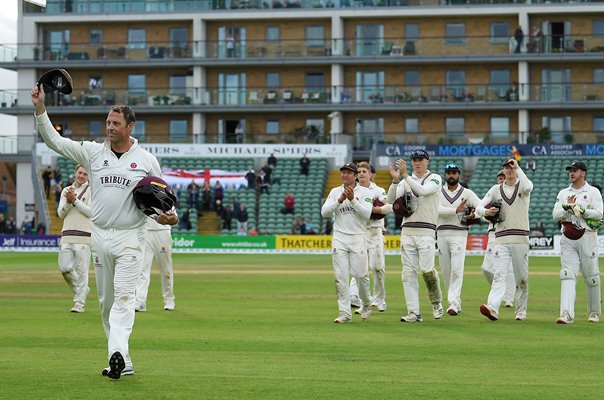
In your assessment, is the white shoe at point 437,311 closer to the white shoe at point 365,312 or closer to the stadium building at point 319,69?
the white shoe at point 365,312

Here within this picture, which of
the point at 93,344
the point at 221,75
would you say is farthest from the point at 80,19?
the point at 93,344

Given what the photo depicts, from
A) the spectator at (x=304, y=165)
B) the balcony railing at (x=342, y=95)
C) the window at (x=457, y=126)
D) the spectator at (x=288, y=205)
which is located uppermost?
the balcony railing at (x=342, y=95)

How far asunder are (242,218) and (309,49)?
20946 mm

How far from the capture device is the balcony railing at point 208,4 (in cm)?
7818

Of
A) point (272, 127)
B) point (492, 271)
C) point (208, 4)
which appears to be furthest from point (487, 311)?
point (208, 4)

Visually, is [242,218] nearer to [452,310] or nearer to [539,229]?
[539,229]

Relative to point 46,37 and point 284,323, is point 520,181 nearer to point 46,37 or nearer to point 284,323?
point 284,323

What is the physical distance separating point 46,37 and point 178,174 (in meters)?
23.3

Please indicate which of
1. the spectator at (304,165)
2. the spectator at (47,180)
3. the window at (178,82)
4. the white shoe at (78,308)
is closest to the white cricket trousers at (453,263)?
the white shoe at (78,308)

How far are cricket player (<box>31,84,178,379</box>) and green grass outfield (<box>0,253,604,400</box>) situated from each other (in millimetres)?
809

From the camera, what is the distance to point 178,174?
215 feet

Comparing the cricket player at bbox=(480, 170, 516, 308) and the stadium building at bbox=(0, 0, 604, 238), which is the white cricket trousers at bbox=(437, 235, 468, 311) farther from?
the stadium building at bbox=(0, 0, 604, 238)

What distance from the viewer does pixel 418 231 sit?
19.5 metres

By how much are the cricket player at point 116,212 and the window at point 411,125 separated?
6599cm
